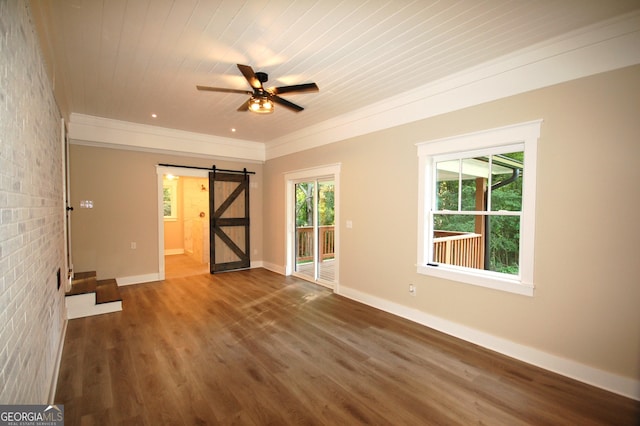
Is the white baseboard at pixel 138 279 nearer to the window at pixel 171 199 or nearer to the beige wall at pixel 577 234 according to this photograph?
the window at pixel 171 199

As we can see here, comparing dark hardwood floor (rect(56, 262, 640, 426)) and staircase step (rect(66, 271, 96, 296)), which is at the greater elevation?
staircase step (rect(66, 271, 96, 296))

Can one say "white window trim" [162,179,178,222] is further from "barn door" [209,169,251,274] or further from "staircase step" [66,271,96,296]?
"staircase step" [66,271,96,296]

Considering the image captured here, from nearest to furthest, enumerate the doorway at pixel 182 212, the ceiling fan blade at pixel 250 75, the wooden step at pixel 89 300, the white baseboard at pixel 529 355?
the white baseboard at pixel 529 355, the ceiling fan blade at pixel 250 75, the wooden step at pixel 89 300, the doorway at pixel 182 212

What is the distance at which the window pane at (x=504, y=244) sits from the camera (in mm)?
2982

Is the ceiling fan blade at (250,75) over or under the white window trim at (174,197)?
over

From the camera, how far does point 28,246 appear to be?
5.50 feet

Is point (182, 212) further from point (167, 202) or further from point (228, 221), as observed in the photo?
point (228, 221)

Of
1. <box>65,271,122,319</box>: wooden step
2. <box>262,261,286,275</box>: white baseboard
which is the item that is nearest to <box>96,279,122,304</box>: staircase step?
<box>65,271,122,319</box>: wooden step

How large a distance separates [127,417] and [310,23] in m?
3.23

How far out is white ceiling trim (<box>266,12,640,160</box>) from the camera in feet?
7.47

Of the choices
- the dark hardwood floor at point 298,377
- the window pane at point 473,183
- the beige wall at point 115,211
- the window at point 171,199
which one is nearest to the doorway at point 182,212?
the window at point 171,199

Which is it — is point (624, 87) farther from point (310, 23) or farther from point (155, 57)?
point (155, 57)

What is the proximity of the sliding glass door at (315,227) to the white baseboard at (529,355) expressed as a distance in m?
1.88

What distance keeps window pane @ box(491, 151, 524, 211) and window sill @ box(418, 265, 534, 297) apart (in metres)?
0.73
